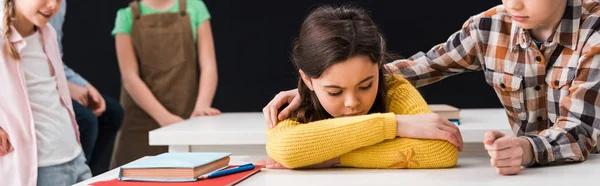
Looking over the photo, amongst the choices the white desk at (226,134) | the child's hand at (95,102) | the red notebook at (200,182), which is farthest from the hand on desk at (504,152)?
the child's hand at (95,102)

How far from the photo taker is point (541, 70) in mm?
1906

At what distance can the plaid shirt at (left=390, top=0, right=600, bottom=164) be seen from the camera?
1.72 m

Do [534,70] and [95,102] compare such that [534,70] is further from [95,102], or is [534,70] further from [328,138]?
[95,102]

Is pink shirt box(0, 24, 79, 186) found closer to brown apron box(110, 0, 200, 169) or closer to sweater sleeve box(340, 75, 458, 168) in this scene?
sweater sleeve box(340, 75, 458, 168)

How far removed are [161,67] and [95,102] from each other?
654mm

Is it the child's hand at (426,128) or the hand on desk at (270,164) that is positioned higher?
the child's hand at (426,128)

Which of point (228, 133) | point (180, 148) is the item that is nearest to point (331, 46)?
point (228, 133)

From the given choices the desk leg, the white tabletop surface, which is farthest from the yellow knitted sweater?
the desk leg

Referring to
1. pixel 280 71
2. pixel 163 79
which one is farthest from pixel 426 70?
pixel 280 71

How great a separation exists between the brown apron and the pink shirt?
1.27 meters

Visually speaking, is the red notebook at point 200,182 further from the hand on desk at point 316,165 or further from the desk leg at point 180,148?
the desk leg at point 180,148

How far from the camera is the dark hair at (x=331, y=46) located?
1.78m

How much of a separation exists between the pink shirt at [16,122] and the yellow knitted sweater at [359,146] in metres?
0.90

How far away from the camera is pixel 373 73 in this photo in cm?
179
